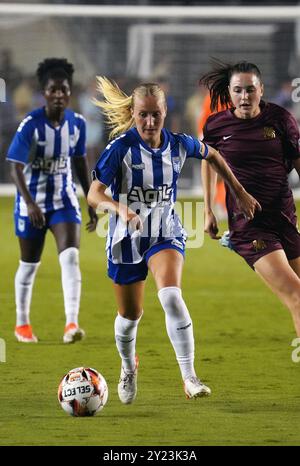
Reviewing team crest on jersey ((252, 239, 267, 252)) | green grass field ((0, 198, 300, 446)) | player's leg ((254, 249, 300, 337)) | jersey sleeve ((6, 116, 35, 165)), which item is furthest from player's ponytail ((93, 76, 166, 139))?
jersey sleeve ((6, 116, 35, 165))

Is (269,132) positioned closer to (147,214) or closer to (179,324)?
(147,214)

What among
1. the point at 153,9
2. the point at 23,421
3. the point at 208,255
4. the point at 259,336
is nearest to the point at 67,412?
the point at 23,421

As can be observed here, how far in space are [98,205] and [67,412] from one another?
1241 millimetres

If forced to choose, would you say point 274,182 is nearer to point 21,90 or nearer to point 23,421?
point 23,421

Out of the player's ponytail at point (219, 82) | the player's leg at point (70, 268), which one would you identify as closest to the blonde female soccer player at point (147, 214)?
the player's ponytail at point (219, 82)

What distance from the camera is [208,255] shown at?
708 inches

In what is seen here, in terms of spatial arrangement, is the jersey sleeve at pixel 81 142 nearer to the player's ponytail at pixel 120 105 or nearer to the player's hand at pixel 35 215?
the player's hand at pixel 35 215

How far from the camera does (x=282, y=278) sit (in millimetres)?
7945

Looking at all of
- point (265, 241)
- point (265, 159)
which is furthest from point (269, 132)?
point (265, 241)

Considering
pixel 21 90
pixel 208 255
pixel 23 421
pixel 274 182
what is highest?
pixel 21 90

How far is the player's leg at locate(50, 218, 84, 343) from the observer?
10.6 meters

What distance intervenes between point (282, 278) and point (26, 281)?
3487 mm

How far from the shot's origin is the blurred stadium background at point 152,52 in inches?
920

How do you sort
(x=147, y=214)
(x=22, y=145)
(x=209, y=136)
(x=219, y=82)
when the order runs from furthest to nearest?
(x=22, y=145), (x=219, y=82), (x=209, y=136), (x=147, y=214)
